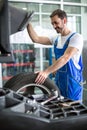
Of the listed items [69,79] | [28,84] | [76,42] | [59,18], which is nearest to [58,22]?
[59,18]

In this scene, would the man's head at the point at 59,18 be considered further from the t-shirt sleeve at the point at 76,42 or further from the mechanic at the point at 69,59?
the t-shirt sleeve at the point at 76,42

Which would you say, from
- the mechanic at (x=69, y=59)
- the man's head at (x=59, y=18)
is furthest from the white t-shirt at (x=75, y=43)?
the man's head at (x=59, y=18)

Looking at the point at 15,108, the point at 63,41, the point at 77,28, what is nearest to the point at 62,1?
the point at 77,28

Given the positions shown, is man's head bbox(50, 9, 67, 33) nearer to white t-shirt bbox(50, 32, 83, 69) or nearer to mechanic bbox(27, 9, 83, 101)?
mechanic bbox(27, 9, 83, 101)

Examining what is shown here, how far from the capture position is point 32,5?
18.8 feet

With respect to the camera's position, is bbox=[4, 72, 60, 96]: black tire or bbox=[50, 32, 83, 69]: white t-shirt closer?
bbox=[4, 72, 60, 96]: black tire

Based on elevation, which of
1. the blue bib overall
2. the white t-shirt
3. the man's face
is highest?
the man's face

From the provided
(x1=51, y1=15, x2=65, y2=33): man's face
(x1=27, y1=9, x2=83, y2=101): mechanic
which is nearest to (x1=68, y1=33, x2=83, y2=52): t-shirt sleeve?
(x1=27, y1=9, x2=83, y2=101): mechanic

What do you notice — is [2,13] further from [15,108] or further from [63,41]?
[63,41]

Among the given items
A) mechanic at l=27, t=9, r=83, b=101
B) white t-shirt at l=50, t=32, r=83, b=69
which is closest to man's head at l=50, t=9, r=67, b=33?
mechanic at l=27, t=9, r=83, b=101

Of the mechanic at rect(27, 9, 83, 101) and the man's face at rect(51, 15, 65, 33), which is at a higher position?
the man's face at rect(51, 15, 65, 33)

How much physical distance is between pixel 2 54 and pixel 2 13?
0.17 metres

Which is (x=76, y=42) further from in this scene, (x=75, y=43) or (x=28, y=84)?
(x=28, y=84)

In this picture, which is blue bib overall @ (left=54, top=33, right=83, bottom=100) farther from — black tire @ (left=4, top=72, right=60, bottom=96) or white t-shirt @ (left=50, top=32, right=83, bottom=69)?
black tire @ (left=4, top=72, right=60, bottom=96)
